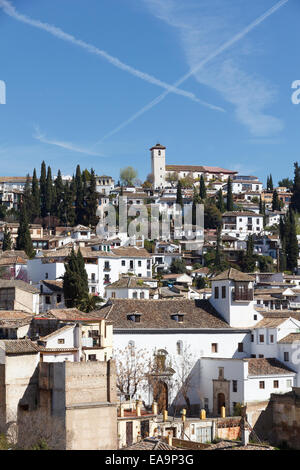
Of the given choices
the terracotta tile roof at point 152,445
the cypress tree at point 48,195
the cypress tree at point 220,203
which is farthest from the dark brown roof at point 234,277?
the cypress tree at point 220,203

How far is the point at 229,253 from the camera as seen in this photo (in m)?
76.8

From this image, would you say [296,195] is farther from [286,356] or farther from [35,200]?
[286,356]

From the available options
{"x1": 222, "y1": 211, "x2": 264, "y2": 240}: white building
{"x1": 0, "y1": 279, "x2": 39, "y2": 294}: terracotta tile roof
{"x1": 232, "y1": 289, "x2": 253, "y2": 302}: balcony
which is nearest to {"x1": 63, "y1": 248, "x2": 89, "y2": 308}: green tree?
{"x1": 0, "y1": 279, "x2": 39, "y2": 294}: terracotta tile roof

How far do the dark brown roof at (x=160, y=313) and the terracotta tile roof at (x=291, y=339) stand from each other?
3135 millimetres

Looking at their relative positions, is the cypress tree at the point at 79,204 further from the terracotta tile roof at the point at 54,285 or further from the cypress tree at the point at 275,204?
the terracotta tile roof at the point at 54,285

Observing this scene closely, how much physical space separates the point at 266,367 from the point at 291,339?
2079 millimetres

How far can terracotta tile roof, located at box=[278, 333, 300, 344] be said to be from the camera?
39.6m

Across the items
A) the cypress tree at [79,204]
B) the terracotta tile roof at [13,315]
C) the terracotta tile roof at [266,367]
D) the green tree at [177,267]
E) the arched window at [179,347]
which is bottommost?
the terracotta tile roof at [266,367]

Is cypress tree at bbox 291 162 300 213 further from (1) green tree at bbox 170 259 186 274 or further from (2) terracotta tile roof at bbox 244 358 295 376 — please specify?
(2) terracotta tile roof at bbox 244 358 295 376

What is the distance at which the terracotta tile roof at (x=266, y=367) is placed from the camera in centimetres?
3824

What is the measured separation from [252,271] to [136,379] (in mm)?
33844
